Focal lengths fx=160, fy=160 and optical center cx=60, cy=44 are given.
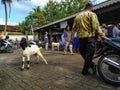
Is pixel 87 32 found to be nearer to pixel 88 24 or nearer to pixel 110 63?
pixel 88 24

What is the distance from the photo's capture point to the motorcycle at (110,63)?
3.53 meters

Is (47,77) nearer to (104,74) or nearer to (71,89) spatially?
(71,89)

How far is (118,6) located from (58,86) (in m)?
6.40

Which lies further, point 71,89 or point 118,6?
point 118,6

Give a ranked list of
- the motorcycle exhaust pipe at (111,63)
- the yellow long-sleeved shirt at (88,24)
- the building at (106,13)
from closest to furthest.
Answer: the motorcycle exhaust pipe at (111,63), the yellow long-sleeved shirt at (88,24), the building at (106,13)

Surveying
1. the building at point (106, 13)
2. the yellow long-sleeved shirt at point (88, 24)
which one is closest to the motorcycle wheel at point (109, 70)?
the yellow long-sleeved shirt at point (88, 24)

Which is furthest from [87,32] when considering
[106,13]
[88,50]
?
[106,13]

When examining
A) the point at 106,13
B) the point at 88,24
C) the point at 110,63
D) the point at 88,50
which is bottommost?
the point at 110,63

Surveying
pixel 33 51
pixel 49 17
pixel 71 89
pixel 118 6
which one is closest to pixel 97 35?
pixel 71 89

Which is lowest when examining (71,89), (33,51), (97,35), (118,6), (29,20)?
(71,89)

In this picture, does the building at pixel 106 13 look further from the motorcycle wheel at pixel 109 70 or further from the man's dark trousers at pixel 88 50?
the motorcycle wheel at pixel 109 70

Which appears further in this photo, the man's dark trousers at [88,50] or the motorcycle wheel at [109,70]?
the man's dark trousers at [88,50]

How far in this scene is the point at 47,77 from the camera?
13.6 ft

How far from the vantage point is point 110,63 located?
358 cm
